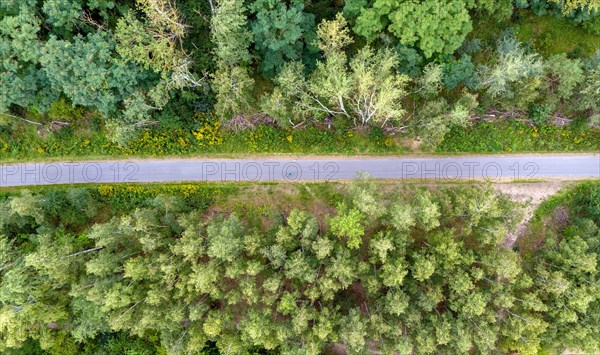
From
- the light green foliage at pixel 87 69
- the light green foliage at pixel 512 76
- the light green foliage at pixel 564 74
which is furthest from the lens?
the light green foliage at pixel 564 74

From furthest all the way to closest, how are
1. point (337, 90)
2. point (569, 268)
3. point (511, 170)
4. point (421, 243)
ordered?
1. point (511, 170)
2. point (421, 243)
3. point (569, 268)
4. point (337, 90)

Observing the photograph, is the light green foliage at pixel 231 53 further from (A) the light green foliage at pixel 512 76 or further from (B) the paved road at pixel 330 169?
(A) the light green foliage at pixel 512 76

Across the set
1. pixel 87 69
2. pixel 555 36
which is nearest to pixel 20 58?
pixel 87 69

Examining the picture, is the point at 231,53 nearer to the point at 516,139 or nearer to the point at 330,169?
the point at 330,169

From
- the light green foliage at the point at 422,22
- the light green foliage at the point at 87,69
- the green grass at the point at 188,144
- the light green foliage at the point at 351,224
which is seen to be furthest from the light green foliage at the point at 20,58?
the light green foliage at the point at 351,224

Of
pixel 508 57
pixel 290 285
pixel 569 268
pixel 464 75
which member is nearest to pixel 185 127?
pixel 290 285

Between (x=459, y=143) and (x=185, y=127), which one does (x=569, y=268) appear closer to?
(x=459, y=143)
